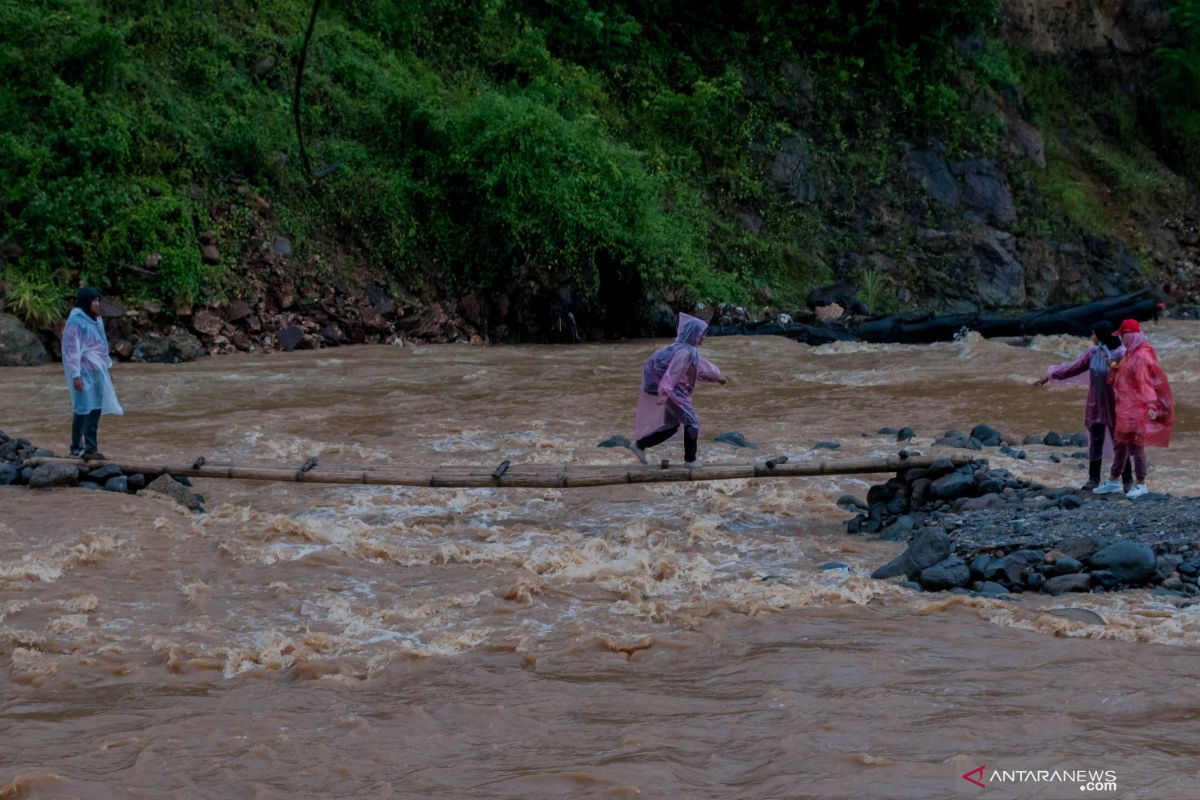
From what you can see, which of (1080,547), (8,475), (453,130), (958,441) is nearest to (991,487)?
(1080,547)

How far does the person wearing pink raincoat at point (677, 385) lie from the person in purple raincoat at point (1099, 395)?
283 cm

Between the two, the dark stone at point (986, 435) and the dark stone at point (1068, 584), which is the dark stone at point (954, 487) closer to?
the dark stone at point (1068, 584)

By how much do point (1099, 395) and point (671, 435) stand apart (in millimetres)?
3339

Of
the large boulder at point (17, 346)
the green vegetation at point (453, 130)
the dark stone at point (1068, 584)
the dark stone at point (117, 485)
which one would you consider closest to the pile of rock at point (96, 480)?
the dark stone at point (117, 485)

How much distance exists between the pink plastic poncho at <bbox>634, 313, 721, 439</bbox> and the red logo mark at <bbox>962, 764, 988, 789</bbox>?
537 centimetres

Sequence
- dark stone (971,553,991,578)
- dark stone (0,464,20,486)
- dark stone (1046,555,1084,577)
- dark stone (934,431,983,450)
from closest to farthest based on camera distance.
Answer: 1. dark stone (1046,555,1084,577)
2. dark stone (971,553,991,578)
3. dark stone (0,464,20,486)
4. dark stone (934,431,983,450)

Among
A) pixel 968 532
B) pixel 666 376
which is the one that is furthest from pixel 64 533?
pixel 968 532

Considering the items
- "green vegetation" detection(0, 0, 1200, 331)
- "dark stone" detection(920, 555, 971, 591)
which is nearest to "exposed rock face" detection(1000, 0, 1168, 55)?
"green vegetation" detection(0, 0, 1200, 331)

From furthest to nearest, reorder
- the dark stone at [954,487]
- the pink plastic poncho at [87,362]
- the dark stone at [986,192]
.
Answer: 1. the dark stone at [986,192]
2. the pink plastic poncho at [87,362]
3. the dark stone at [954,487]

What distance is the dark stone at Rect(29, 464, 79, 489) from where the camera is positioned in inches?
373

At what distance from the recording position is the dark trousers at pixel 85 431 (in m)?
10.2

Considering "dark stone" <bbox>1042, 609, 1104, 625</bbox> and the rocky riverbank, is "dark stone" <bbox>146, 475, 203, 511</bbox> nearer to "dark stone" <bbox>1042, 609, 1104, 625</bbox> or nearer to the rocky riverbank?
the rocky riverbank

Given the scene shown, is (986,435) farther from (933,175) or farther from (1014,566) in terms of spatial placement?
(933,175)

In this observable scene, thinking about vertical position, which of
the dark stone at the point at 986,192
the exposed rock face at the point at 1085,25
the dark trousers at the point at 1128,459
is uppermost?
the exposed rock face at the point at 1085,25
